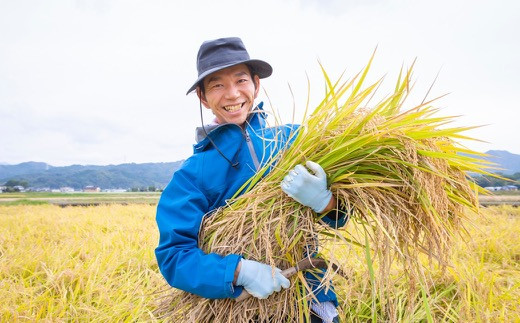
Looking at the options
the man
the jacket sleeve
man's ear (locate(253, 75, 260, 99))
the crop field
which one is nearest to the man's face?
the man

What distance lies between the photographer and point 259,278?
52.2 inches

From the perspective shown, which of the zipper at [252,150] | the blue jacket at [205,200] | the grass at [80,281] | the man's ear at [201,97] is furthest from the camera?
the grass at [80,281]

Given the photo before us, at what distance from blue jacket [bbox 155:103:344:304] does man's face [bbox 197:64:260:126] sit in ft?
0.26

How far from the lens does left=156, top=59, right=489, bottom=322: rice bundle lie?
1239mm

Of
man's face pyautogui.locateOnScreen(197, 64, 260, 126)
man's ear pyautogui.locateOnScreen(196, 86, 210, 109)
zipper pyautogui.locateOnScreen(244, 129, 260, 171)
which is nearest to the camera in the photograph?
zipper pyautogui.locateOnScreen(244, 129, 260, 171)

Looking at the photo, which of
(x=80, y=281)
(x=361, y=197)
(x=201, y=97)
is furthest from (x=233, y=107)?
(x=80, y=281)

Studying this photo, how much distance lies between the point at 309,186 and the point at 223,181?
1.53 ft

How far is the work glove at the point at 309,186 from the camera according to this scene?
1.26 m

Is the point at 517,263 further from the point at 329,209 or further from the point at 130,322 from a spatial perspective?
the point at 130,322

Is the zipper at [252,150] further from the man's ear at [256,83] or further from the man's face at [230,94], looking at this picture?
the man's ear at [256,83]

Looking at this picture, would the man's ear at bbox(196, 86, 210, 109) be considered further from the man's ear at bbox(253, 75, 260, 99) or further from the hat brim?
the man's ear at bbox(253, 75, 260, 99)

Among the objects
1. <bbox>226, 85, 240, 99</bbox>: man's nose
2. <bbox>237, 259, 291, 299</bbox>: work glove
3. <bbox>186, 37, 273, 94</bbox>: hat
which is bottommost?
<bbox>237, 259, 291, 299</bbox>: work glove

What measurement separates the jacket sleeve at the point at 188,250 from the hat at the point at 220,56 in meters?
0.49

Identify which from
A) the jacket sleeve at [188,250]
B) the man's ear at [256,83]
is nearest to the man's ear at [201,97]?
the man's ear at [256,83]
